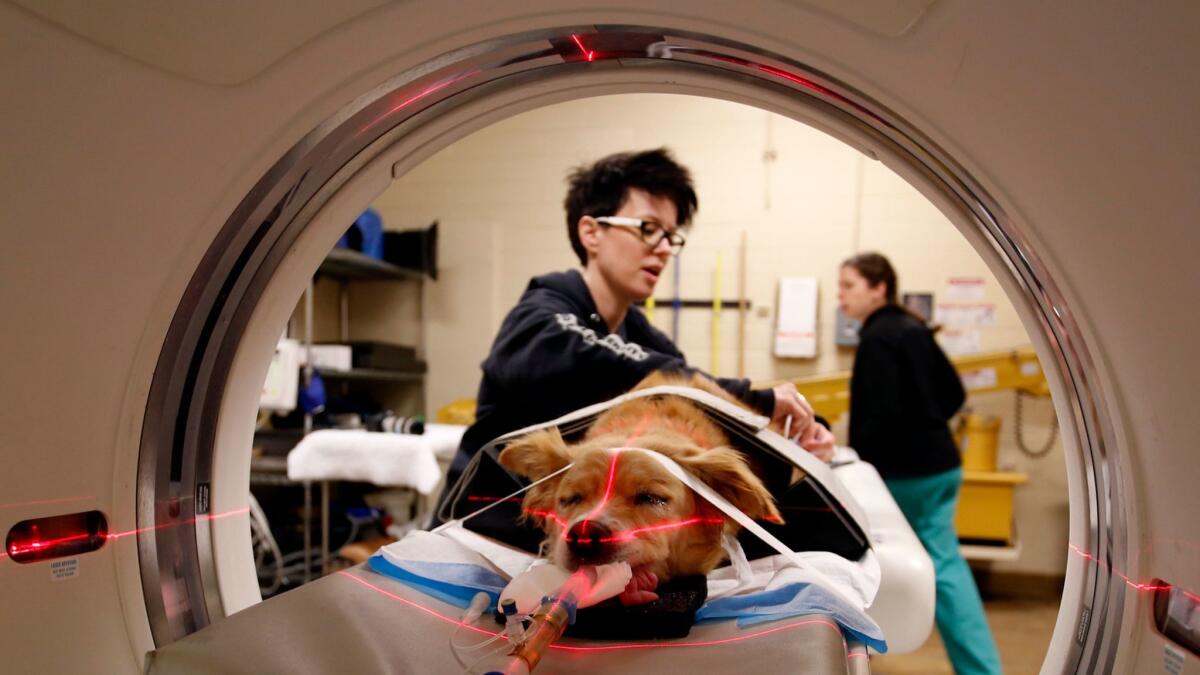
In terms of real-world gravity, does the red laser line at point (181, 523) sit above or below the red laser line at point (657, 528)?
above

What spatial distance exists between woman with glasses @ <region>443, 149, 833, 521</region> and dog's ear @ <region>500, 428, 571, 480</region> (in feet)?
0.64

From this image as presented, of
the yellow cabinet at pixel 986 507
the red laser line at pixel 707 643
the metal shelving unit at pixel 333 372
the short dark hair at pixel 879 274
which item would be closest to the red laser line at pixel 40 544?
the red laser line at pixel 707 643

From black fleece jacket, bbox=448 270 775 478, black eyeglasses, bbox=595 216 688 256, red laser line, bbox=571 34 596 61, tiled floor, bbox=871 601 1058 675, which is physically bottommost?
tiled floor, bbox=871 601 1058 675

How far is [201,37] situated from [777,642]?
0.79 metres

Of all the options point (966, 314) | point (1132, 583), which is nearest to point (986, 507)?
point (966, 314)

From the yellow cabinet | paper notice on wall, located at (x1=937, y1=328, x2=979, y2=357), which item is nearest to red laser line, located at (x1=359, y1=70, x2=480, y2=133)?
the yellow cabinet

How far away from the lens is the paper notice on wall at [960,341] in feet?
11.5

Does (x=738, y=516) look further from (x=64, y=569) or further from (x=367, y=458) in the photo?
(x=367, y=458)

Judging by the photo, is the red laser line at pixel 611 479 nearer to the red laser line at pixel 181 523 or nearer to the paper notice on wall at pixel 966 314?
the red laser line at pixel 181 523

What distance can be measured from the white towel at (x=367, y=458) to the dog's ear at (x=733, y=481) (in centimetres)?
210

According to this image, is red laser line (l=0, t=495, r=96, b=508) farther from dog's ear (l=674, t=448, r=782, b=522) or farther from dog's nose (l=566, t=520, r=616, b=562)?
dog's ear (l=674, t=448, r=782, b=522)

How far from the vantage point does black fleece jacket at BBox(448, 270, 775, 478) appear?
120 cm

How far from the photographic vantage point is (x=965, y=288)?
350cm

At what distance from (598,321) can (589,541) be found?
58 centimetres
